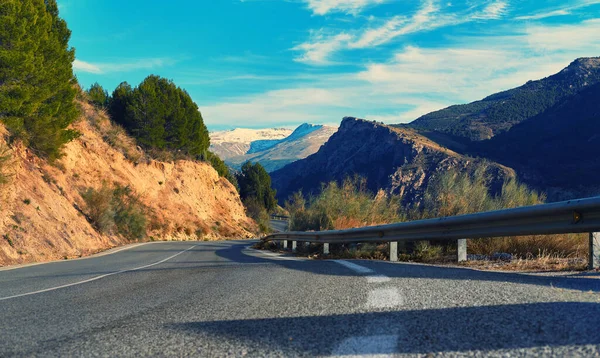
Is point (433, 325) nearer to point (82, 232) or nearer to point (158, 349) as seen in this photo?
point (158, 349)

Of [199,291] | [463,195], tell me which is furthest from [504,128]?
[199,291]

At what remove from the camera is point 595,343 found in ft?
7.52

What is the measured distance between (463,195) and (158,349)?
35.0ft

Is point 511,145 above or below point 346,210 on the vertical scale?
above

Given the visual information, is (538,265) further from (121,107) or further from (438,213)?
(121,107)

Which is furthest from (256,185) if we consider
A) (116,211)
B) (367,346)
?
(367,346)

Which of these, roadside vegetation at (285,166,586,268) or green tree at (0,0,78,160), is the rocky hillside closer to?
green tree at (0,0,78,160)

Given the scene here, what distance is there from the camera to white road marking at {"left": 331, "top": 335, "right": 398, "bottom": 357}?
8.21ft

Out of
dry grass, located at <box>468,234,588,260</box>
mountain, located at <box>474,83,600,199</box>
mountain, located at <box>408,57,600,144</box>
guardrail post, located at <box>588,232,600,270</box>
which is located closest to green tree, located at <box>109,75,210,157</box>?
dry grass, located at <box>468,234,588,260</box>

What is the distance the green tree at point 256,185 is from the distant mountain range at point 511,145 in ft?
44.8

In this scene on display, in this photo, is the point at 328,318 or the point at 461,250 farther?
the point at 461,250

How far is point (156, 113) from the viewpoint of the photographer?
4478 centimetres

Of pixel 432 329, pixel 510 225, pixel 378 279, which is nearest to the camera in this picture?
pixel 432 329

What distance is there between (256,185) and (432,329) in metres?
81.8
